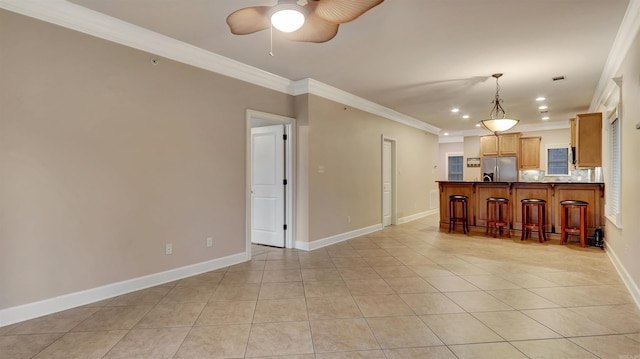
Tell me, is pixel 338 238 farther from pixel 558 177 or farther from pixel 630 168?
pixel 558 177

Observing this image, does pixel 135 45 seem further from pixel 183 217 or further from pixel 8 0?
pixel 183 217

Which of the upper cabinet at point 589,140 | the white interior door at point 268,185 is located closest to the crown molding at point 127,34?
the white interior door at point 268,185

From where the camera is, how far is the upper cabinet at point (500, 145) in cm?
940

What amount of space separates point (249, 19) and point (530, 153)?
9.78 m

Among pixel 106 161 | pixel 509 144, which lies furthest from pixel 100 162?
pixel 509 144

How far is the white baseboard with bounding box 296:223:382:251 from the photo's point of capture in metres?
5.03

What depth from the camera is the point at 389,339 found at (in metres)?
2.30

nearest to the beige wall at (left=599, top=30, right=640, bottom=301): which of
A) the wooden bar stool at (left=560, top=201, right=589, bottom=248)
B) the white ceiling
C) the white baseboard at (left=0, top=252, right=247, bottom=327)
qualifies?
the white ceiling

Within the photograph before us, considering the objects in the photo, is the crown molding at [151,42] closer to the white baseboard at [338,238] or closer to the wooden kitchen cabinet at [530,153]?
the white baseboard at [338,238]

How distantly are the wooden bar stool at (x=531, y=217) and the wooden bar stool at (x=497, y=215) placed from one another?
291mm

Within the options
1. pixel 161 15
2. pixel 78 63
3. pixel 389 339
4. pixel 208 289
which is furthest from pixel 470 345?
pixel 78 63

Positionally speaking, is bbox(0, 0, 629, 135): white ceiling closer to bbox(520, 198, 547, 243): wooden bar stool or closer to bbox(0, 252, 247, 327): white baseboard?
bbox(520, 198, 547, 243): wooden bar stool

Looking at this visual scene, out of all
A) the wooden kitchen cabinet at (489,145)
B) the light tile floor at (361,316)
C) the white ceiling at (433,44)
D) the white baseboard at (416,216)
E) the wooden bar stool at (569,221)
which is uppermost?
the white ceiling at (433,44)

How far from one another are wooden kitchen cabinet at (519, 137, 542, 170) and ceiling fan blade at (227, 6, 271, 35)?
31.3 ft
